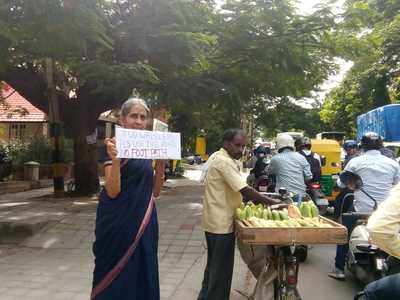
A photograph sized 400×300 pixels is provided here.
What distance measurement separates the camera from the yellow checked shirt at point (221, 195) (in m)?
4.58

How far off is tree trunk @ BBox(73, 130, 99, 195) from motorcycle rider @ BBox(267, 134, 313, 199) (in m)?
7.61

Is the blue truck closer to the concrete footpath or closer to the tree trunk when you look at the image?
the concrete footpath

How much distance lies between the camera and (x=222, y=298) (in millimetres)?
4633

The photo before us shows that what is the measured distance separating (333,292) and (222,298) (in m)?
1.77

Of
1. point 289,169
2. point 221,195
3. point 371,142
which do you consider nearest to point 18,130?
point 289,169

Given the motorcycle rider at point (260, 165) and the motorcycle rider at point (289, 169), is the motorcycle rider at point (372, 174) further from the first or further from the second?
the motorcycle rider at point (260, 165)

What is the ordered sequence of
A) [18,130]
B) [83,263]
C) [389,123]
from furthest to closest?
[18,130]
[389,123]
[83,263]

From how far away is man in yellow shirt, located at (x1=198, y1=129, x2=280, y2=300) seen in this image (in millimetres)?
4598

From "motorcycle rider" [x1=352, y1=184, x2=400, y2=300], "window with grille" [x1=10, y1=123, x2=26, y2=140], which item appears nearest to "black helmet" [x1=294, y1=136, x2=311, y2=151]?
"motorcycle rider" [x1=352, y1=184, x2=400, y2=300]

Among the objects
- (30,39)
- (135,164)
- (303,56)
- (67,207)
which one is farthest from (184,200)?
(135,164)

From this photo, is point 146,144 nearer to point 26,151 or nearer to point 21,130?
point 26,151

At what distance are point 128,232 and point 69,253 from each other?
4464 mm

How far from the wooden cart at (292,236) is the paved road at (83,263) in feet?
5.76

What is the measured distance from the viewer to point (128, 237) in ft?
11.2
